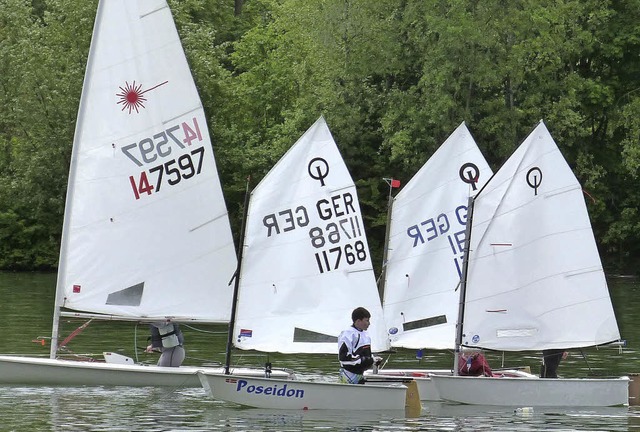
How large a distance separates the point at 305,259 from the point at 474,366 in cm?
359

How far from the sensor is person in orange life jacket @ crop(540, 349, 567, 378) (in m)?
24.6

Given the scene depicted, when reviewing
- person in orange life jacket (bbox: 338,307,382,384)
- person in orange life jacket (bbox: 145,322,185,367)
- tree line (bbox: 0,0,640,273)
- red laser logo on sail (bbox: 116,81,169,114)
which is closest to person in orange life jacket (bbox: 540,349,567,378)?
person in orange life jacket (bbox: 338,307,382,384)

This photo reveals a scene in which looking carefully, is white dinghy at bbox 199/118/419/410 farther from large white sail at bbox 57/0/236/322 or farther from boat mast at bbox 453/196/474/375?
large white sail at bbox 57/0/236/322

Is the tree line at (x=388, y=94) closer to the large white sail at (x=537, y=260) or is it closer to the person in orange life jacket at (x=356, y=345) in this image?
the large white sail at (x=537, y=260)

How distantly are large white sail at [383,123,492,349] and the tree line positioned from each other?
96.8 ft

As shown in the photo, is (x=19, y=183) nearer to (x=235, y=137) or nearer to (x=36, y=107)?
(x=36, y=107)

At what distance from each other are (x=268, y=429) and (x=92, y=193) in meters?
6.83

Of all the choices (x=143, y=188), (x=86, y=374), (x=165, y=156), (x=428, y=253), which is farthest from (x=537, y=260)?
(x=86, y=374)

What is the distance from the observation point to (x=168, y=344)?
84.5 ft

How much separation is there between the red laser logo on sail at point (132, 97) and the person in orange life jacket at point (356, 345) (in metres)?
6.33

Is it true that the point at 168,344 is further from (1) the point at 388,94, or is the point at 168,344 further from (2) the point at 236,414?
(1) the point at 388,94

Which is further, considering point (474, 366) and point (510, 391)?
point (474, 366)

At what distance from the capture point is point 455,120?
58.7 m

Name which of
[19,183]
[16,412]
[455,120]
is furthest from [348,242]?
[19,183]
